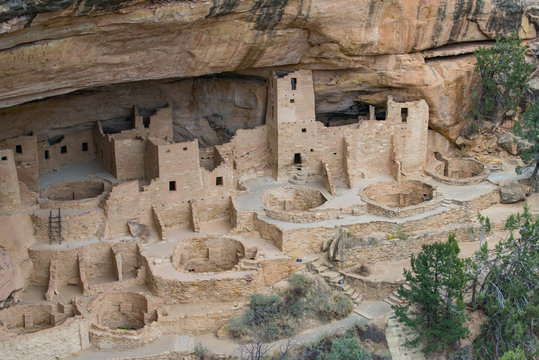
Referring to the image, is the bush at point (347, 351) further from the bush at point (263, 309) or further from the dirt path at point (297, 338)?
the bush at point (263, 309)

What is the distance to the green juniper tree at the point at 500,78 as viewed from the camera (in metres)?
26.8

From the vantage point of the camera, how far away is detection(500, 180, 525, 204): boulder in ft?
86.1

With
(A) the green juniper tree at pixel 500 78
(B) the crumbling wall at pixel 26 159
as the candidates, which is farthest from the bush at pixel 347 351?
(A) the green juniper tree at pixel 500 78

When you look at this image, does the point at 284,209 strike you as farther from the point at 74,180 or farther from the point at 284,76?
the point at 74,180

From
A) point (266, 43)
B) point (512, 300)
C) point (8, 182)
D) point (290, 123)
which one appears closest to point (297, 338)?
point (512, 300)

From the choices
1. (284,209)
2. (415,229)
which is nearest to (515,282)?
(415,229)

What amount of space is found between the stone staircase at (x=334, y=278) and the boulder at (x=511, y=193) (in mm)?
6322

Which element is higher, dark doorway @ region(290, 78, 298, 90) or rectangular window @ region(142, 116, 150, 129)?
dark doorway @ region(290, 78, 298, 90)

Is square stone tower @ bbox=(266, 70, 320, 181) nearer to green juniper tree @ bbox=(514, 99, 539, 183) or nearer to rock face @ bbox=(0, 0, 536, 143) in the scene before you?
rock face @ bbox=(0, 0, 536, 143)

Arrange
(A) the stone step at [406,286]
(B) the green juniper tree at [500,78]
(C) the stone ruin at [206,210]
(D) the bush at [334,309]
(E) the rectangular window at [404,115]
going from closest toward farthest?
Answer: (C) the stone ruin at [206,210] < (D) the bush at [334,309] < (A) the stone step at [406,286] < (B) the green juniper tree at [500,78] < (E) the rectangular window at [404,115]

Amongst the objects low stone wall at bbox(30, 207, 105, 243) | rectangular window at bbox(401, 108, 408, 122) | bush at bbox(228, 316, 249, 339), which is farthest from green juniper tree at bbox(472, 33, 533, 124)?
A: low stone wall at bbox(30, 207, 105, 243)

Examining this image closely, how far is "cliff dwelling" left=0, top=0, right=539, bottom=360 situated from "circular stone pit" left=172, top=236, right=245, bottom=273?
0.13 feet

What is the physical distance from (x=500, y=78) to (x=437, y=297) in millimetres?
10117

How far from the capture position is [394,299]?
22875mm
